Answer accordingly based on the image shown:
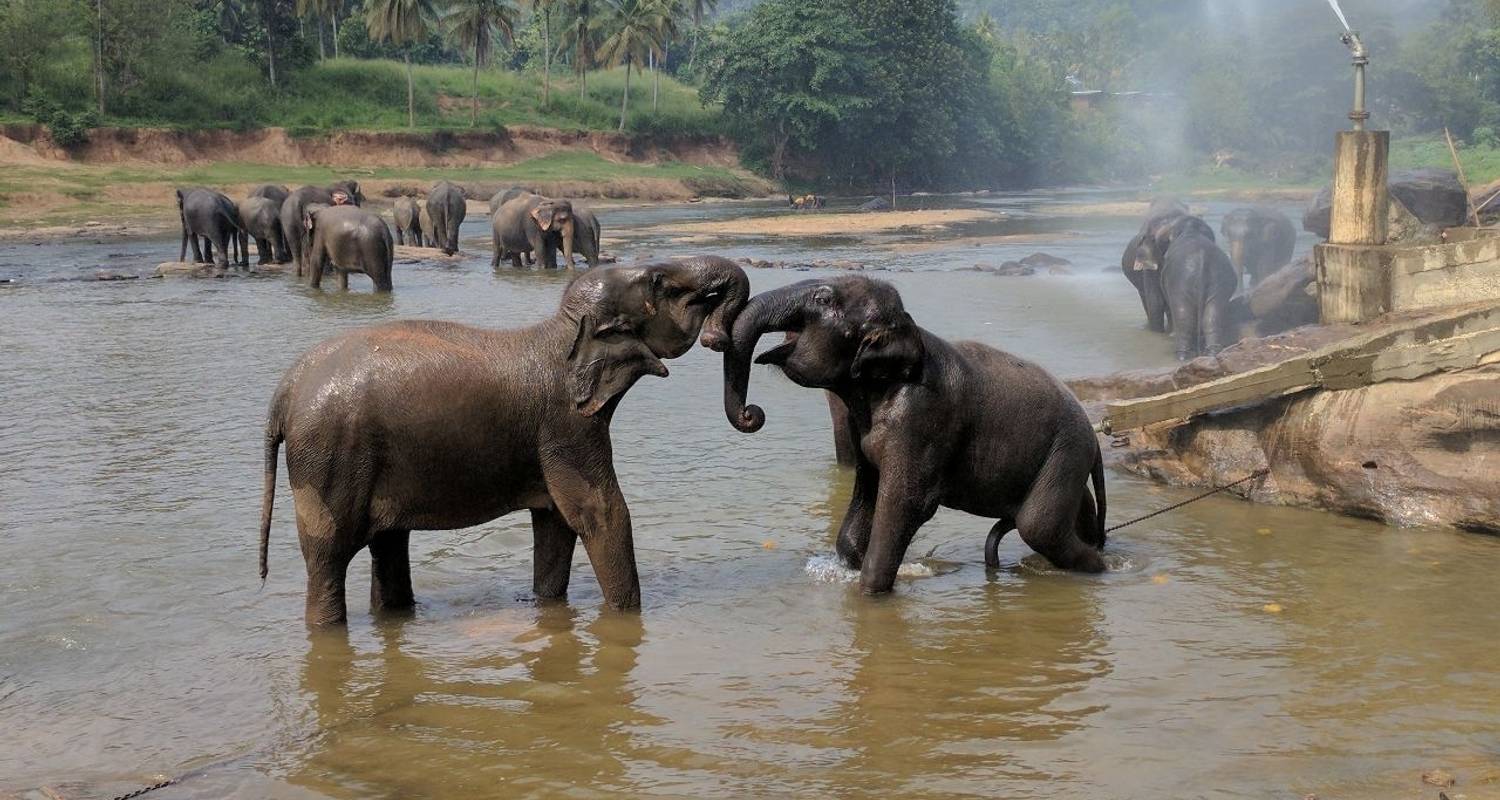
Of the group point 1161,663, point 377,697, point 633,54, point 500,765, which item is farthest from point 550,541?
point 633,54

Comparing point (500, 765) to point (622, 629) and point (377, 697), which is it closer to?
point (377, 697)

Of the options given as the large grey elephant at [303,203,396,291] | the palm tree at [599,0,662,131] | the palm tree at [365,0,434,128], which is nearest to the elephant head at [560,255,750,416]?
the large grey elephant at [303,203,396,291]

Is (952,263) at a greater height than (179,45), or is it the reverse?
(179,45)

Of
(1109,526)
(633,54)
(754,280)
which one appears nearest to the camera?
(1109,526)

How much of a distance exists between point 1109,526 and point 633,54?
60.2 meters

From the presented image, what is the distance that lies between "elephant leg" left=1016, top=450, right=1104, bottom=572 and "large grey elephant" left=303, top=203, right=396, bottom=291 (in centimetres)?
1581

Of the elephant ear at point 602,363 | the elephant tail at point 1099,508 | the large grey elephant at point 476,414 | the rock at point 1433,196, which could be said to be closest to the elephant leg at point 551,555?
the large grey elephant at point 476,414

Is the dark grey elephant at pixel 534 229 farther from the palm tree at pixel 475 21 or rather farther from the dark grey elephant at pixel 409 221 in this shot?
the palm tree at pixel 475 21

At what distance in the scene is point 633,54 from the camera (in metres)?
65.9

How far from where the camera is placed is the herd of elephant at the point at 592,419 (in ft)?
19.1

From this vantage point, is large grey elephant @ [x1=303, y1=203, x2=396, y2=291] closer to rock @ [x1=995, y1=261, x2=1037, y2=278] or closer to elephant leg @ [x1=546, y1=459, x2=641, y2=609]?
rock @ [x1=995, y1=261, x2=1037, y2=278]

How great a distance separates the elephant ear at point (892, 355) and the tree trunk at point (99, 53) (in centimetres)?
4620

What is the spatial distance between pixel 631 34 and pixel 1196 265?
5317cm

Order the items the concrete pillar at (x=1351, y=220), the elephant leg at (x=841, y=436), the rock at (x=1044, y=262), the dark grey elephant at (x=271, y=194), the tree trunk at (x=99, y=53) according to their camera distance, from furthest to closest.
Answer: the tree trunk at (x=99, y=53) < the dark grey elephant at (x=271, y=194) < the rock at (x=1044, y=262) < the concrete pillar at (x=1351, y=220) < the elephant leg at (x=841, y=436)
